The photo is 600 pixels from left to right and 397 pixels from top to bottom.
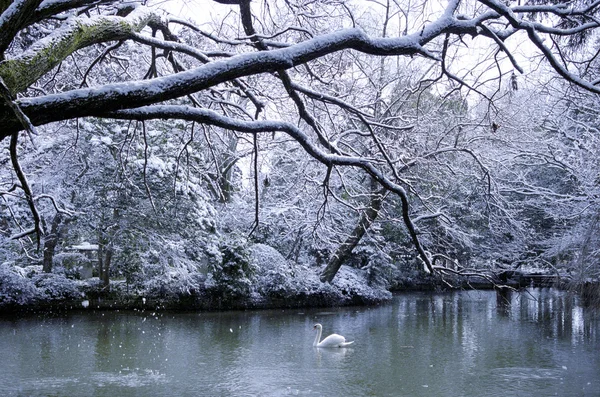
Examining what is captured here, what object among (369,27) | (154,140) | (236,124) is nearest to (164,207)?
(154,140)

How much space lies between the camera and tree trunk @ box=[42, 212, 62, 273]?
1447 centimetres

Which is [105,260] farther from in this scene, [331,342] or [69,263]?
[331,342]

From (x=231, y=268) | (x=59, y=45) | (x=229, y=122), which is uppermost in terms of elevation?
(x=59, y=45)

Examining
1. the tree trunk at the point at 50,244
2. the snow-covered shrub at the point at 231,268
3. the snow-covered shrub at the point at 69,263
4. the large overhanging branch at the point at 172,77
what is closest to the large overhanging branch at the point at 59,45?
the large overhanging branch at the point at 172,77

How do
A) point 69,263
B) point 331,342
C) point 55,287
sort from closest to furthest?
1. point 331,342
2. point 55,287
3. point 69,263

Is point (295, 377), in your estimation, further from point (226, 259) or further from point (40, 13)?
point (226, 259)

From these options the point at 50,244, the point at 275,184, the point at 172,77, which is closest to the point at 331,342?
the point at 50,244

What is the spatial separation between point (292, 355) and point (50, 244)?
8.04 metres

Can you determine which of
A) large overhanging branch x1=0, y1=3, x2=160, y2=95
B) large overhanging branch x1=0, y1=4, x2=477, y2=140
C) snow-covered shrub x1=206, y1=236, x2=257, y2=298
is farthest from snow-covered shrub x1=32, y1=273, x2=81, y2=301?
large overhanging branch x1=0, y1=4, x2=477, y2=140

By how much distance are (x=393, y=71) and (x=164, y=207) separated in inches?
335

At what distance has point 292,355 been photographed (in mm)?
9727

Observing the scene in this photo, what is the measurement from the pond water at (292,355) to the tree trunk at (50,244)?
1.72m

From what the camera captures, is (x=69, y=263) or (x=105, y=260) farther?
(x=69, y=263)

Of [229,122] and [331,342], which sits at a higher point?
[229,122]
